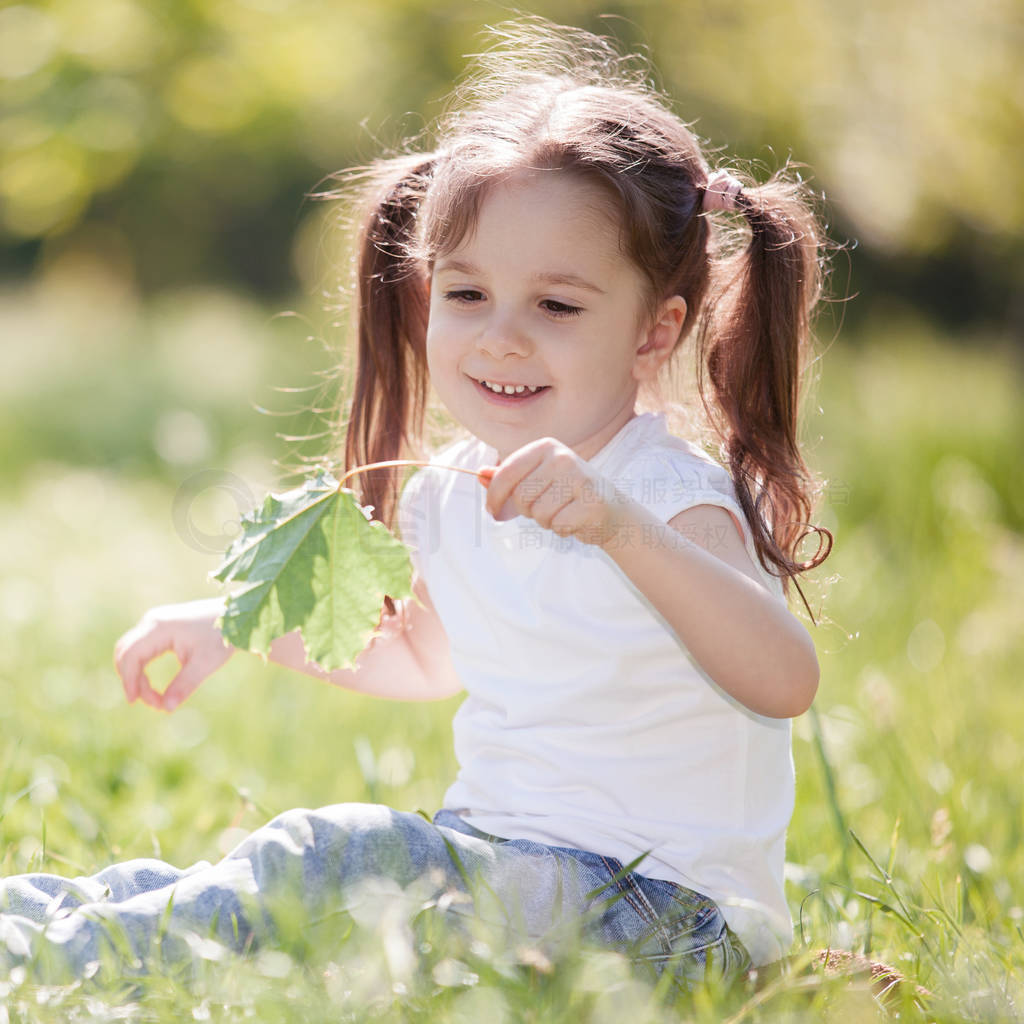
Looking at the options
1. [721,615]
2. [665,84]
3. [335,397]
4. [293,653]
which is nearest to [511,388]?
[721,615]

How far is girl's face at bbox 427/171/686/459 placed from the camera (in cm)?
163

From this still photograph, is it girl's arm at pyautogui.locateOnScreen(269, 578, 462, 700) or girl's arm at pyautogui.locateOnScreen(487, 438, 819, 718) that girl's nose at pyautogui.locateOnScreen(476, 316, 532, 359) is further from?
girl's arm at pyautogui.locateOnScreen(269, 578, 462, 700)

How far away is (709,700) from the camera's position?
1.66m

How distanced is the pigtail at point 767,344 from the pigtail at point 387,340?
49 cm

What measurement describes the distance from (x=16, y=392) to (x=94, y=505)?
2.15 metres

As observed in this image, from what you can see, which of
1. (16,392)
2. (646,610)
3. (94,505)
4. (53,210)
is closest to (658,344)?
(646,610)

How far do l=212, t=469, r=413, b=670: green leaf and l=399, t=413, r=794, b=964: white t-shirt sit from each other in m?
0.27

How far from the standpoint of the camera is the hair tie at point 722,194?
1772mm

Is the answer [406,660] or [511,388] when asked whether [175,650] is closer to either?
[406,660]

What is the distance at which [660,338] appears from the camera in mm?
1768

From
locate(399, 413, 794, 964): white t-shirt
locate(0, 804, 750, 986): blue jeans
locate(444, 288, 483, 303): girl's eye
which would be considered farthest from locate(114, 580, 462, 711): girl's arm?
locate(444, 288, 483, 303): girl's eye

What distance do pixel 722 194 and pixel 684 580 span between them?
2.18 feet

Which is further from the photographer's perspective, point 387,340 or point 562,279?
point 387,340

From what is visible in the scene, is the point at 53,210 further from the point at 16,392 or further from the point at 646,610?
the point at 646,610
